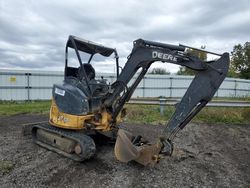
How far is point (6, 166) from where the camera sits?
5.50 metres

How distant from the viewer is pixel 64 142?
6.32 meters

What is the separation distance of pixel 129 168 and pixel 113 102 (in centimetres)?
146

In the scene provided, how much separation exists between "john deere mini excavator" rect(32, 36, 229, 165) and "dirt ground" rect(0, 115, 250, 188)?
0.92 ft

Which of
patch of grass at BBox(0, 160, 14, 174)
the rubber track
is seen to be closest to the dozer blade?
the rubber track

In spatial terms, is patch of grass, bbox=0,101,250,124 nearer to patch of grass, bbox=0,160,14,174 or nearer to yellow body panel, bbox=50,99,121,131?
yellow body panel, bbox=50,99,121,131

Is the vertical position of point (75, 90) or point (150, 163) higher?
point (75, 90)

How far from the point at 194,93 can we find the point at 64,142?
3.06 metres

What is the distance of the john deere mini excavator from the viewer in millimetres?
5129

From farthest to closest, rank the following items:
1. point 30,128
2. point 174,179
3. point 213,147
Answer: point 30,128 → point 213,147 → point 174,179

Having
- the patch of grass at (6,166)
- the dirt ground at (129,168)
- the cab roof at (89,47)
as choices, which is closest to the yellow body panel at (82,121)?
the dirt ground at (129,168)

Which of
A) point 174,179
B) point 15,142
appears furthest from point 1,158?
point 174,179

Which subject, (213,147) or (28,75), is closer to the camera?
(213,147)

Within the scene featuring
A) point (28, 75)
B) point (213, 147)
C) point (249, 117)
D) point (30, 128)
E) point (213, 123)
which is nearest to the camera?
point (213, 147)

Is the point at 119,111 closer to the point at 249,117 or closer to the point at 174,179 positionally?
the point at 174,179
